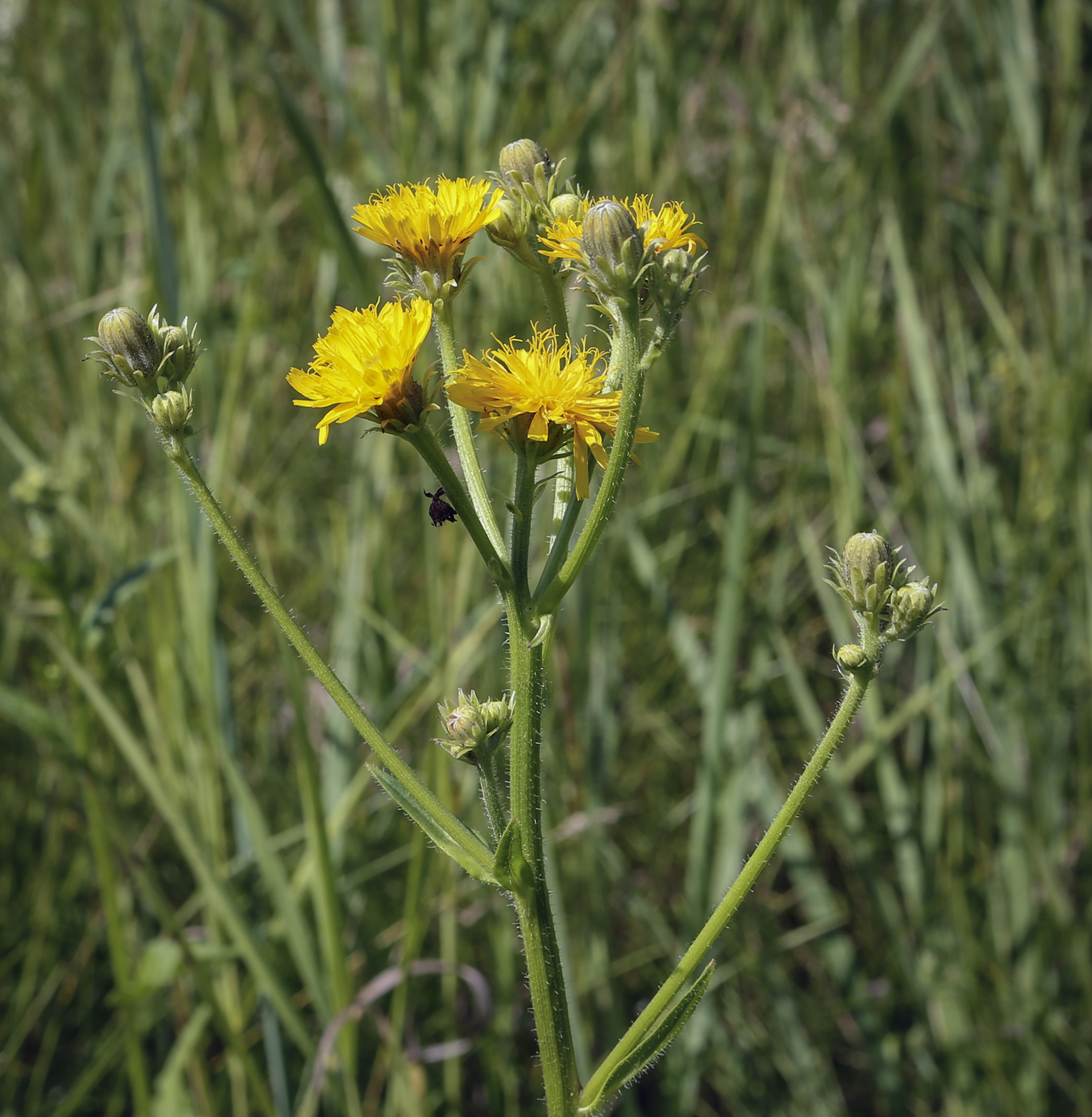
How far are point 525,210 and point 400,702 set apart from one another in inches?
60.9

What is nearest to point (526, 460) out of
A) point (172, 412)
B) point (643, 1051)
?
point (172, 412)

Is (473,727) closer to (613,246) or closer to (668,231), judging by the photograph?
(613,246)

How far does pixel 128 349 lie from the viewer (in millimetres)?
1320

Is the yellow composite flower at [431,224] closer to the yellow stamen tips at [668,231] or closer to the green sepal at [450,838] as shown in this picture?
the yellow stamen tips at [668,231]

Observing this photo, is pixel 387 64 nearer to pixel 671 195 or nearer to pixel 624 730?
pixel 671 195

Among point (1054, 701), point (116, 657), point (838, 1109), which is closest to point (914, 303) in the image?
point (1054, 701)

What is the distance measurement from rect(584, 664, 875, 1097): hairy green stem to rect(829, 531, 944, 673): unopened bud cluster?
0.12 meters

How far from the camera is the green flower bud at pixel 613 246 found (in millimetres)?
1260

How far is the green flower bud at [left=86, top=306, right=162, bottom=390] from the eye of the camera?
4.24ft

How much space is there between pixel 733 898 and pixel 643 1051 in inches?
8.7

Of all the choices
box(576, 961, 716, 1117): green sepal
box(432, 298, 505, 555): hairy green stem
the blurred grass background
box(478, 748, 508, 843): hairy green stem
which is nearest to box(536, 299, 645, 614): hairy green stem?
box(432, 298, 505, 555): hairy green stem

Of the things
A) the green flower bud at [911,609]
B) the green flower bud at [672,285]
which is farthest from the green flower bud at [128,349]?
the green flower bud at [911,609]

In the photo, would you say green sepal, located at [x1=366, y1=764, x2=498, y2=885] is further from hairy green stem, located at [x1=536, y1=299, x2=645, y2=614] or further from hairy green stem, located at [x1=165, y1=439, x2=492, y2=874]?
hairy green stem, located at [x1=536, y1=299, x2=645, y2=614]

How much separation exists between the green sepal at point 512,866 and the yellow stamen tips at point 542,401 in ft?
1.38
